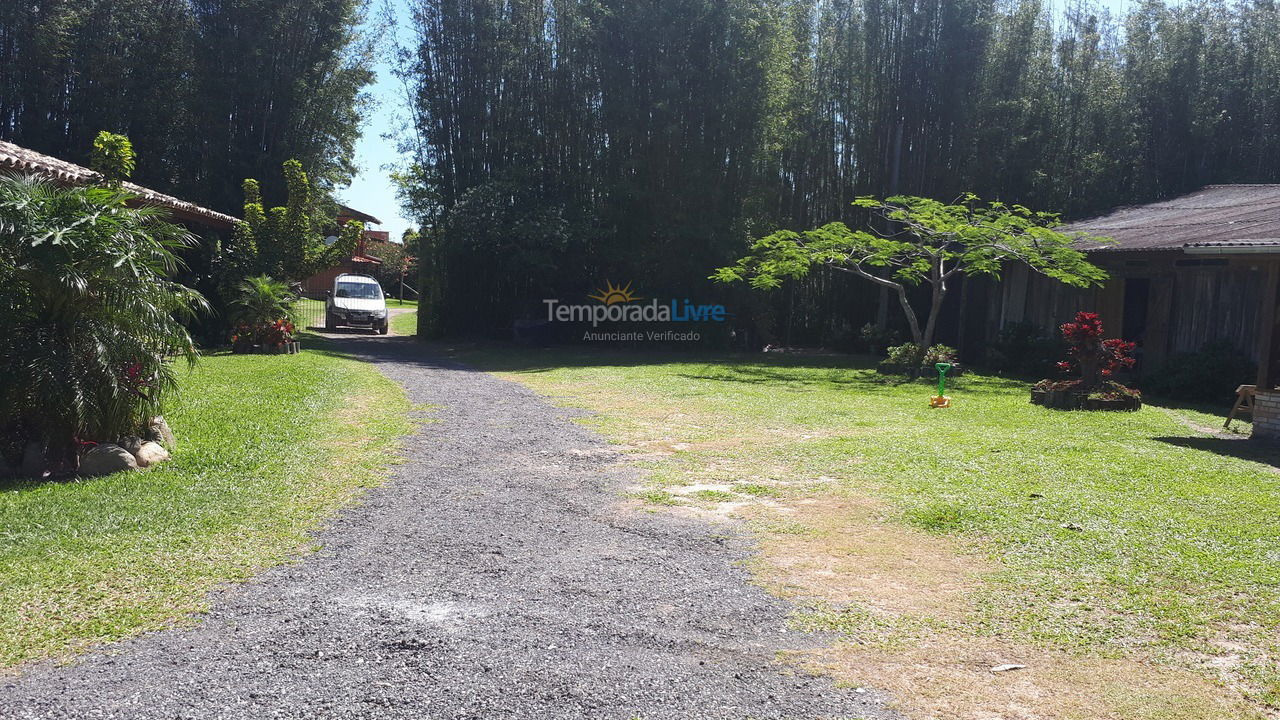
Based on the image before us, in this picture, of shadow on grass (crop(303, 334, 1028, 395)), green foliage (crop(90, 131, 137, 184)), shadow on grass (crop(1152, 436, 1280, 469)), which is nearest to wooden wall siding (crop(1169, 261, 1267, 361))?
shadow on grass (crop(303, 334, 1028, 395))

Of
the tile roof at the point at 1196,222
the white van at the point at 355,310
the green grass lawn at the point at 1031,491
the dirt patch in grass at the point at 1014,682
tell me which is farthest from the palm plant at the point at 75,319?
the white van at the point at 355,310

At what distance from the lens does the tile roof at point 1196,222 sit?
1104 centimetres

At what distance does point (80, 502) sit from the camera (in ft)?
17.3

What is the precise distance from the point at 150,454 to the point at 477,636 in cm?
399

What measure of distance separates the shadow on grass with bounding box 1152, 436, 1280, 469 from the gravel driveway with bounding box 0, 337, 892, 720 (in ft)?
17.3

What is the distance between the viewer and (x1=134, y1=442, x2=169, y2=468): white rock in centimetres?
623

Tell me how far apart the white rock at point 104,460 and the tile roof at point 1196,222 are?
9.63 metres

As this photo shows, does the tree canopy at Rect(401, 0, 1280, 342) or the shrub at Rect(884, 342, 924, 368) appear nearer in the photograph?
the shrub at Rect(884, 342, 924, 368)

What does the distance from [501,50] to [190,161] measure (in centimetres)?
811

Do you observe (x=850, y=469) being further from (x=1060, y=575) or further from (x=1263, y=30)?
(x=1263, y=30)

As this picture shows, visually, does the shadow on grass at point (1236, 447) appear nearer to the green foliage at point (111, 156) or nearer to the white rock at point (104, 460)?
the white rock at point (104, 460)

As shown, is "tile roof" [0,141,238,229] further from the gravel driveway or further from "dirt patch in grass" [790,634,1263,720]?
"dirt patch in grass" [790,634,1263,720]

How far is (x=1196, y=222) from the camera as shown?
13547 mm

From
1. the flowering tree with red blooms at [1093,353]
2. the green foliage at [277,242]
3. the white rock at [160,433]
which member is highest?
the green foliage at [277,242]
